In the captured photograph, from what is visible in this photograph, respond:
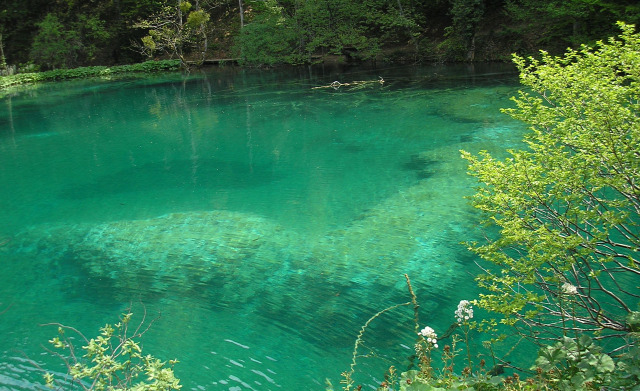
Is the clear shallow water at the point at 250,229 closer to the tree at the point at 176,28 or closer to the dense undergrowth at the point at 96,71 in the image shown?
the tree at the point at 176,28

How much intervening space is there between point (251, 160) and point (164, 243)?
497 centimetres

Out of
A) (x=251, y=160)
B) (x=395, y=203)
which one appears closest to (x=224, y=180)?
(x=251, y=160)

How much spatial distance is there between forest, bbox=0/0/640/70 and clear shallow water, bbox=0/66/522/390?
6.94m

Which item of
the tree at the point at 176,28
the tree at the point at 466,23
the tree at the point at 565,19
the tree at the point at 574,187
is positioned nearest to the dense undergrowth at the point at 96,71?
the tree at the point at 176,28

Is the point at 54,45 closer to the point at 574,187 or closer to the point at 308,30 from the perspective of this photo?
the point at 308,30

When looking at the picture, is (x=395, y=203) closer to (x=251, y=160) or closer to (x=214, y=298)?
(x=214, y=298)

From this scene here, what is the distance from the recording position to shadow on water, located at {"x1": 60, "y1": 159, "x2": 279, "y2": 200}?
1143cm

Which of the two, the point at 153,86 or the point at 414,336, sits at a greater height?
the point at 153,86

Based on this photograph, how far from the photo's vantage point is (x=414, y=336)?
5.62 metres

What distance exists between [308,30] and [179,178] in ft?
62.6

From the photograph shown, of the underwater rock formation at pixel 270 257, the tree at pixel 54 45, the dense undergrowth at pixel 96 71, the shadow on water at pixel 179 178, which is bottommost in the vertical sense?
the underwater rock formation at pixel 270 257

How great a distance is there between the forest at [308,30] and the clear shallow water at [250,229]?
694cm

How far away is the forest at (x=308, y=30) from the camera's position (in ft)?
74.1

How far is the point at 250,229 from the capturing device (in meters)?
8.78
